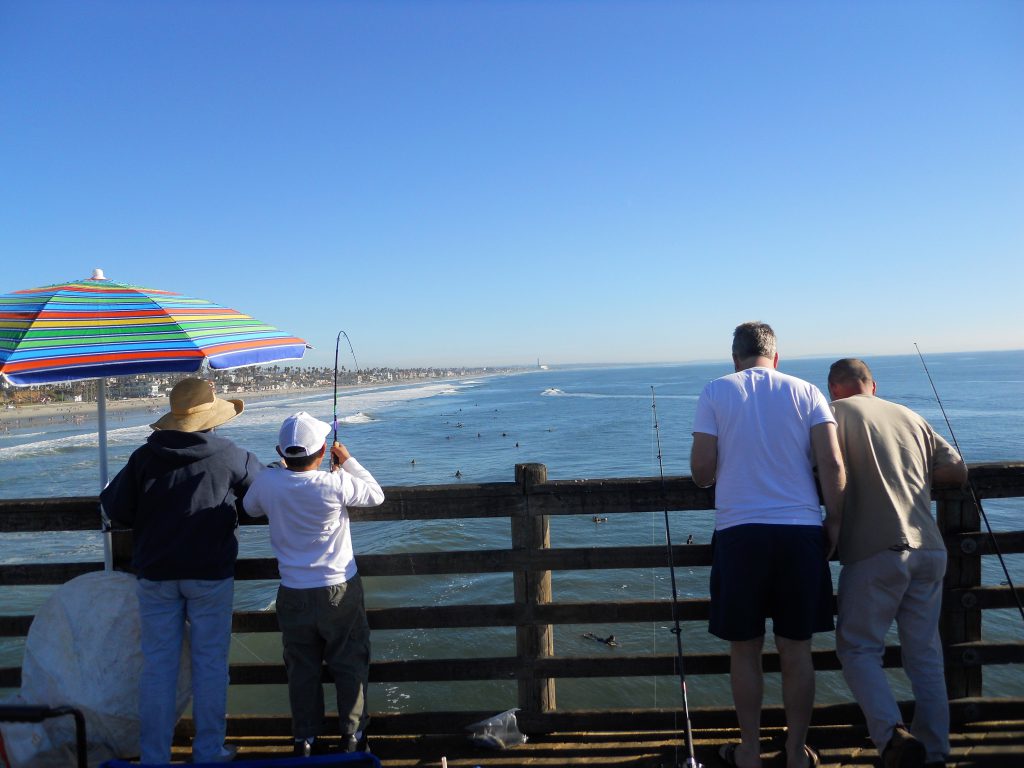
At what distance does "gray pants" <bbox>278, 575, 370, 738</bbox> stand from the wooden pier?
0.82 ft

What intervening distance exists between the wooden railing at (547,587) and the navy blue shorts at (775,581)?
481mm

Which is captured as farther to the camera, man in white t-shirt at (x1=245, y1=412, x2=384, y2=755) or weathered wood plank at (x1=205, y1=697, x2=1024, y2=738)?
weathered wood plank at (x1=205, y1=697, x2=1024, y2=738)

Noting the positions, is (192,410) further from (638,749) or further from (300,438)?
(638,749)

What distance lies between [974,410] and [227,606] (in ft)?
191

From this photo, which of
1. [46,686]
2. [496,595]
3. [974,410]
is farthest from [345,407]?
[46,686]

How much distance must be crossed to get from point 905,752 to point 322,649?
253 centimetres

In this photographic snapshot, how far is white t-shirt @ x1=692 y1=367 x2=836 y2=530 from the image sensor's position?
2.73 meters

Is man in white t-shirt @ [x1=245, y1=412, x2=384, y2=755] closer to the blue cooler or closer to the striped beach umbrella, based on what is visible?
the striped beach umbrella

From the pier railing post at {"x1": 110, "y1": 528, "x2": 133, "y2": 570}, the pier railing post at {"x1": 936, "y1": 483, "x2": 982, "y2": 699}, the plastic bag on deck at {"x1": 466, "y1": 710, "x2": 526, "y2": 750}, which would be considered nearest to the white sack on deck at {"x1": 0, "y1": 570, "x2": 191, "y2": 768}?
the pier railing post at {"x1": 110, "y1": 528, "x2": 133, "y2": 570}

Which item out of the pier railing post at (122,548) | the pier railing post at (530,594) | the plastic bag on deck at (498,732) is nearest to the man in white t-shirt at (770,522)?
the pier railing post at (530,594)

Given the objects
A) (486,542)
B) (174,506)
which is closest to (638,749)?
(174,506)

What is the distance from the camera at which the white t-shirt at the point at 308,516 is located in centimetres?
289

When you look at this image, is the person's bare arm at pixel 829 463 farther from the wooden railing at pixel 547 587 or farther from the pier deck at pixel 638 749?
the pier deck at pixel 638 749

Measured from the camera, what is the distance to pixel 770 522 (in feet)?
8.87
